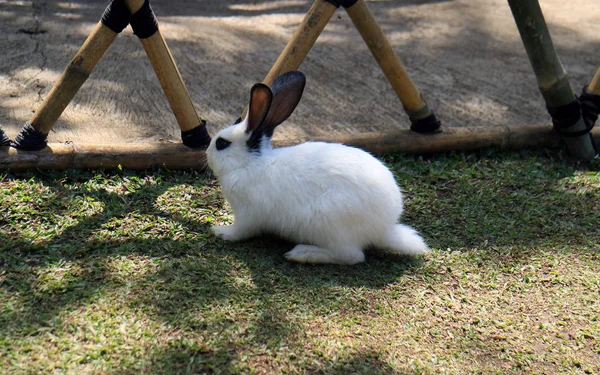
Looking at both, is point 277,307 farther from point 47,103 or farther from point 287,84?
point 47,103

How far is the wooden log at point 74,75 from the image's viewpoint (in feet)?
11.1

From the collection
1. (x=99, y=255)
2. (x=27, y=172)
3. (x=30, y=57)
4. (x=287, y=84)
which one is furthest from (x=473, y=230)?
(x=30, y=57)

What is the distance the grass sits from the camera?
225cm

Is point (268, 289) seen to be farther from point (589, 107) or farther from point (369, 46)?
point (589, 107)

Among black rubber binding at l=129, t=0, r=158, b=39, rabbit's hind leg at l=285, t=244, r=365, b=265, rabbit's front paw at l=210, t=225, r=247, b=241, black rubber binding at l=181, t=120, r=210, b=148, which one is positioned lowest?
rabbit's hind leg at l=285, t=244, r=365, b=265

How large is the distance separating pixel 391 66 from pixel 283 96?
1.10 meters

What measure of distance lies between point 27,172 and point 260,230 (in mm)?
1311

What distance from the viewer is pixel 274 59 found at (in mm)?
5160

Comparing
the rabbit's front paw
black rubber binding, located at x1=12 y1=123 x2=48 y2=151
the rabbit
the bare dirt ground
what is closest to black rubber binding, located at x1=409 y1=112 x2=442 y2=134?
the bare dirt ground

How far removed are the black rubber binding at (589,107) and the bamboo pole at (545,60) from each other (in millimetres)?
79

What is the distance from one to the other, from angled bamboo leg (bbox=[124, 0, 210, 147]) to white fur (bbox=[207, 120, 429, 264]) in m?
0.66

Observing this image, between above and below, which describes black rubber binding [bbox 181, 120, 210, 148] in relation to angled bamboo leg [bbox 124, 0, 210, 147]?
below

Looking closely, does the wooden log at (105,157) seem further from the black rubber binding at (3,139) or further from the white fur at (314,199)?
the white fur at (314,199)

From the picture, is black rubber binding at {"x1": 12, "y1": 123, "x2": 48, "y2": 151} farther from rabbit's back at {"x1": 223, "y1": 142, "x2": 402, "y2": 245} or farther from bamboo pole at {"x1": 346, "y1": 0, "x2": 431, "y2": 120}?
bamboo pole at {"x1": 346, "y1": 0, "x2": 431, "y2": 120}
